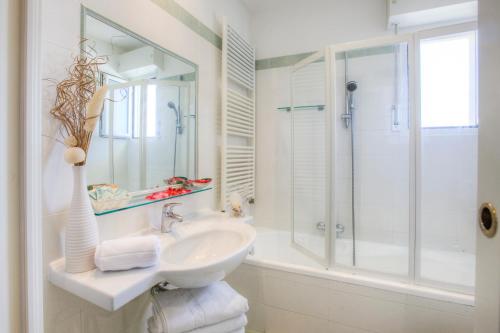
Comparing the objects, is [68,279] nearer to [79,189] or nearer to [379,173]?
[79,189]

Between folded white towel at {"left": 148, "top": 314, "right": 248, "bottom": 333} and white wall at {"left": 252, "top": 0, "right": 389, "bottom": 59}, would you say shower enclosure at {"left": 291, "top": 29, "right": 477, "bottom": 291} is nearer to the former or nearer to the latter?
white wall at {"left": 252, "top": 0, "right": 389, "bottom": 59}

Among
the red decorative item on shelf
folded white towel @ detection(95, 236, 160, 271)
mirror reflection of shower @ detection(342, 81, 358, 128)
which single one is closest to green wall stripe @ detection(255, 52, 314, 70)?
mirror reflection of shower @ detection(342, 81, 358, 128)

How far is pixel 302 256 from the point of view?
6.71 ft

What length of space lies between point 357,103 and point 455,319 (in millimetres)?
1571

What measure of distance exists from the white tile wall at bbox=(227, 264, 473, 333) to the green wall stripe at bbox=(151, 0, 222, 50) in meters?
1.63

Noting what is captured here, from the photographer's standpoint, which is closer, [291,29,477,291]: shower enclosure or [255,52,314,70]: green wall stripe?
[291,29,477,291]: shower enclosure

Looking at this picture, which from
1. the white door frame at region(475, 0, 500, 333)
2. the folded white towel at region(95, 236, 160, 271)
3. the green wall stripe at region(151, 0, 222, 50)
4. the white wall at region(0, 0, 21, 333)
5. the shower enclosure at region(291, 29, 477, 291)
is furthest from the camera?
the shower enclosure at region(291, 29, 477, 291)

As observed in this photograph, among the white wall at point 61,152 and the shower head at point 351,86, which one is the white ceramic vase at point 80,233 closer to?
the white wall at point 61,152

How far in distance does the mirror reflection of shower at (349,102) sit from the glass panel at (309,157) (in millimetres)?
234

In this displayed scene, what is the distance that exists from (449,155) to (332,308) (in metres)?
1.40

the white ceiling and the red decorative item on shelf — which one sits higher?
the white ceiling

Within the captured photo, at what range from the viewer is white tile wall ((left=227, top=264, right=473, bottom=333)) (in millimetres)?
1346

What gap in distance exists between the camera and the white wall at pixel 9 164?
72 centimetres

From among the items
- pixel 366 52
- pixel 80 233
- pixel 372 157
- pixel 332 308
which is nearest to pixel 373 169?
pixel 372 157
